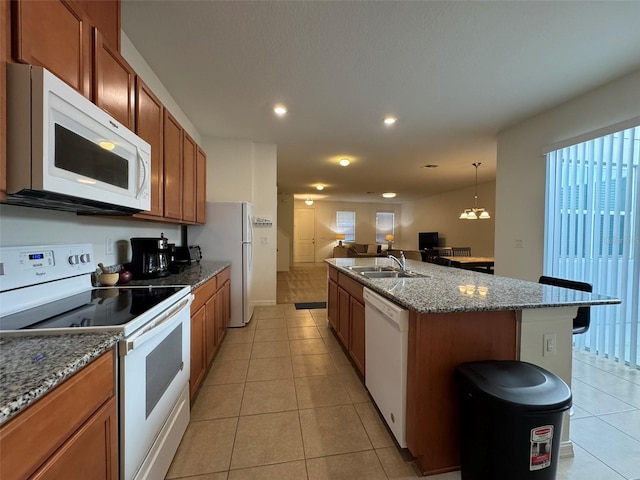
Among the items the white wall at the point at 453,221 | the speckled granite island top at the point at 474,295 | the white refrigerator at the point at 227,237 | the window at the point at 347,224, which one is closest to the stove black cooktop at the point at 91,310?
the speckled granite island top at the point at 474,295

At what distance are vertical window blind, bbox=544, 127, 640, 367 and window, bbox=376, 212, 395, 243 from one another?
28.3 feet

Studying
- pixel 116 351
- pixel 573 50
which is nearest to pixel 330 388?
pixel 116 351

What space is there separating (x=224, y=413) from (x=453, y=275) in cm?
205

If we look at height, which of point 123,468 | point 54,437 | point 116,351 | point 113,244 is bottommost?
point 123,468

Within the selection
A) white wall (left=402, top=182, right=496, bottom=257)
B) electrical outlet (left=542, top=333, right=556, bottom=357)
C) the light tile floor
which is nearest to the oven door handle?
the light tile floor

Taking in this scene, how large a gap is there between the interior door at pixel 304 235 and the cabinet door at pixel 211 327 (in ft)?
27.6

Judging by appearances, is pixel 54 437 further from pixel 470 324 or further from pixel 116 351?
pixel 470 324

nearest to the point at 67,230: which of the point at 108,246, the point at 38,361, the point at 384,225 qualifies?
the point at 108,246

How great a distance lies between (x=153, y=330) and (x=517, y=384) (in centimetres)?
159

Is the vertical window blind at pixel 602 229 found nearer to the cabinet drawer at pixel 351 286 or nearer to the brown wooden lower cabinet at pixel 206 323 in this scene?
the cabinet drawer at pixel 351 286

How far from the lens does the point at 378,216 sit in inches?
462

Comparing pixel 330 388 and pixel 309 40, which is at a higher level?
pixel 309 40

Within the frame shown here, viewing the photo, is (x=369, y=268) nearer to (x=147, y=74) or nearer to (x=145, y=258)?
(x=145, y=258)

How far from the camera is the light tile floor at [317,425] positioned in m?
1.43
